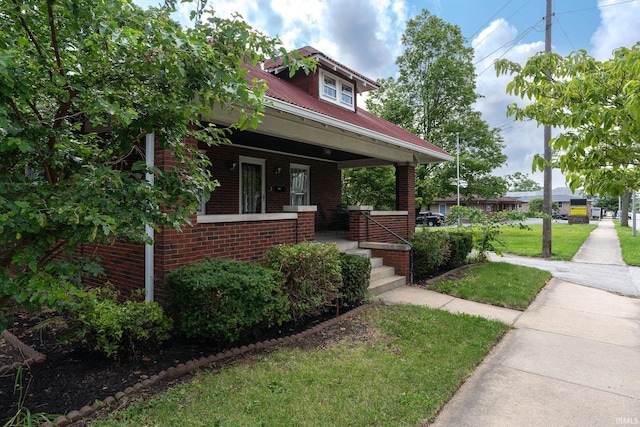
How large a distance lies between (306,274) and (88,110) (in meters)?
3.14

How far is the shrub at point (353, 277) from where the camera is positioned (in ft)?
17.9

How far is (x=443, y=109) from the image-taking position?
794 inches

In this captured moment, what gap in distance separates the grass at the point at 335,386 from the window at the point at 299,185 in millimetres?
6325

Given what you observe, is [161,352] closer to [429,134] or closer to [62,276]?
[62,276]

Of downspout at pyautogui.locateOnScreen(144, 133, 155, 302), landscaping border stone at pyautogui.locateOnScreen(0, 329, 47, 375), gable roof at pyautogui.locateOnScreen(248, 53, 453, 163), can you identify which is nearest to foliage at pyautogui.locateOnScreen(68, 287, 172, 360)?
landscaping border stone at pyautogui.locateOnScreen(0, 329, 47, 375)

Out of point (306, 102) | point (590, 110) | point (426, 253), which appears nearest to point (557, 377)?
point (590, 110)

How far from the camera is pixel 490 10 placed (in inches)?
516

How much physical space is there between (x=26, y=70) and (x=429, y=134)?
66.3ft

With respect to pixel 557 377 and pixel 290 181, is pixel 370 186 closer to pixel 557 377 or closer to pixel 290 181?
pixel 290 181

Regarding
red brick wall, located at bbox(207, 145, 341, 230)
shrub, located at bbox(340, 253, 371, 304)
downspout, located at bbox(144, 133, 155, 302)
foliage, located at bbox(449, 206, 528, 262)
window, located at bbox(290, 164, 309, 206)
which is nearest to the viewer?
downspout, located at bbox(144, 133, 155, 302)

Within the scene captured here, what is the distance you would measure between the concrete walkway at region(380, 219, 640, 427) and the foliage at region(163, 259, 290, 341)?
6.73 feet

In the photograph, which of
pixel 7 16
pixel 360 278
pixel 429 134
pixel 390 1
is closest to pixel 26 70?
pixel 7 16

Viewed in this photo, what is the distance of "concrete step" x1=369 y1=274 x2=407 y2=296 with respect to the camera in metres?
6.63

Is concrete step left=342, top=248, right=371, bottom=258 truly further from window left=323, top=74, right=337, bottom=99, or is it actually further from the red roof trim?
window left=323, top=74, right=337, bottom=99
